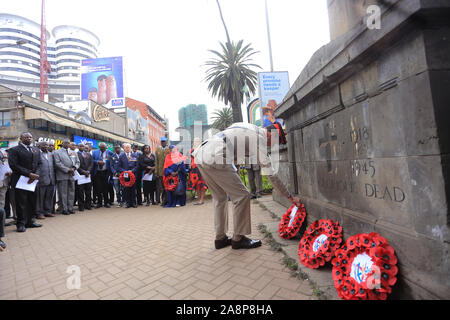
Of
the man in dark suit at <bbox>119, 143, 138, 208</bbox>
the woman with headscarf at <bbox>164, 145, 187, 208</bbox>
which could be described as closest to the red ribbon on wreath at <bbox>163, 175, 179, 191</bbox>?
the woman with headscarf at <bbox>164, 145, 187, 208</bbox>

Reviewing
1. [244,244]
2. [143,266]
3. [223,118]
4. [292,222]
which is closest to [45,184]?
[143,266]

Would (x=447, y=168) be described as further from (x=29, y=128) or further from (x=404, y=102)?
(x=29, y=128)

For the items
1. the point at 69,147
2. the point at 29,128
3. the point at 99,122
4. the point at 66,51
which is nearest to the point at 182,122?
the point at 99,122

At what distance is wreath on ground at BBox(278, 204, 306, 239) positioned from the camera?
3.32 m

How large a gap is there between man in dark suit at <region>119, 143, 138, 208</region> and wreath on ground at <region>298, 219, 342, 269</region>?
6095 mm

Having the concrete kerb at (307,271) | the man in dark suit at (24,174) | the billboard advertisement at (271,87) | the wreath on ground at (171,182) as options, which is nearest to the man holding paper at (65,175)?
the man in dark suit at (24,174)

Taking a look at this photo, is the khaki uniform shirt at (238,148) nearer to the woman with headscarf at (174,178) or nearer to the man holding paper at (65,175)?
the woman with headscarf at (174,178)

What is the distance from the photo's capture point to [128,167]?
769 centimetres

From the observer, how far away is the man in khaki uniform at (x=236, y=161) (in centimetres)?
295

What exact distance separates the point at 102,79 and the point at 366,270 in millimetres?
51028

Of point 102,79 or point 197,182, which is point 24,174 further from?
point 102,79

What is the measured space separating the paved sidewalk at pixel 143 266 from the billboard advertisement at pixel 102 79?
4496 cm

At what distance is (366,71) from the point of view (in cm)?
214

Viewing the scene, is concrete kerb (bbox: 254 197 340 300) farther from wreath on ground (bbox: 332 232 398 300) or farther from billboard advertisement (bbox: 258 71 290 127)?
billboard advertisement (bbox: 258 71 290 127)
